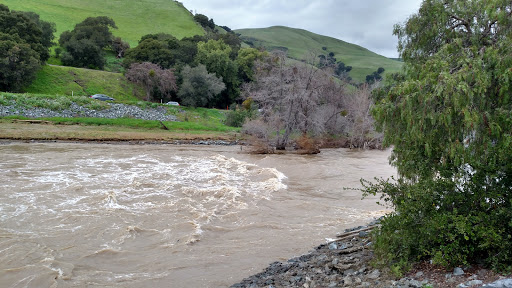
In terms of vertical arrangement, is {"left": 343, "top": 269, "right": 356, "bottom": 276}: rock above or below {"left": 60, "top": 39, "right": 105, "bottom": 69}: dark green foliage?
below

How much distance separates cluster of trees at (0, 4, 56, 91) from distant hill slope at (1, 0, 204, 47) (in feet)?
75.1

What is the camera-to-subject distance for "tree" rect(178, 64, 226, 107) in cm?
5528

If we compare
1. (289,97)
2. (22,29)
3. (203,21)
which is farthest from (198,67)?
(203,21)

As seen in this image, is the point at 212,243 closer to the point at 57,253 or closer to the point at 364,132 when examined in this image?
the point at 57,253

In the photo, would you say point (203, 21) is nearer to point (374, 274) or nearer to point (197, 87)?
point (197, 87)

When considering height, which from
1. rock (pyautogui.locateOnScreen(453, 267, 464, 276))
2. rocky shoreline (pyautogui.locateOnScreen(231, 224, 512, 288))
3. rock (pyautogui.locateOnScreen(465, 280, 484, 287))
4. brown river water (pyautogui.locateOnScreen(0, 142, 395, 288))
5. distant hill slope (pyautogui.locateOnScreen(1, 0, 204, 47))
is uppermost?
distant hill slope (pyautogui.locateOnScreen(1, 0, 204, 47))

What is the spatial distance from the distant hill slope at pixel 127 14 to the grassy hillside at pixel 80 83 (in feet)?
76.3

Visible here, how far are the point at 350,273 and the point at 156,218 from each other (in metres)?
7.81

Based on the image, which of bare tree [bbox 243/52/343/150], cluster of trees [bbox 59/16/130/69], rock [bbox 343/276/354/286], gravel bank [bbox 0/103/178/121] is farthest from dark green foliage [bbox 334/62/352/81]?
cluster of trees [bbox 59/16/130/69]

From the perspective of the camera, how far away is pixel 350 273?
749cm

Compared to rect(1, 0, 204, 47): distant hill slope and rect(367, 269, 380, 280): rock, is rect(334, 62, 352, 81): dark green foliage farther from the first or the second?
rect(1, 0, 204, 47): distant hill slope

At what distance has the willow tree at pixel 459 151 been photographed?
6.37 metres

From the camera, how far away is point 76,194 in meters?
15.5

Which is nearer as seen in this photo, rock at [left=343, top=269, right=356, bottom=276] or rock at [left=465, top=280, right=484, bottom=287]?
rock at [left=465, top=280, right=484, bottom=287]
